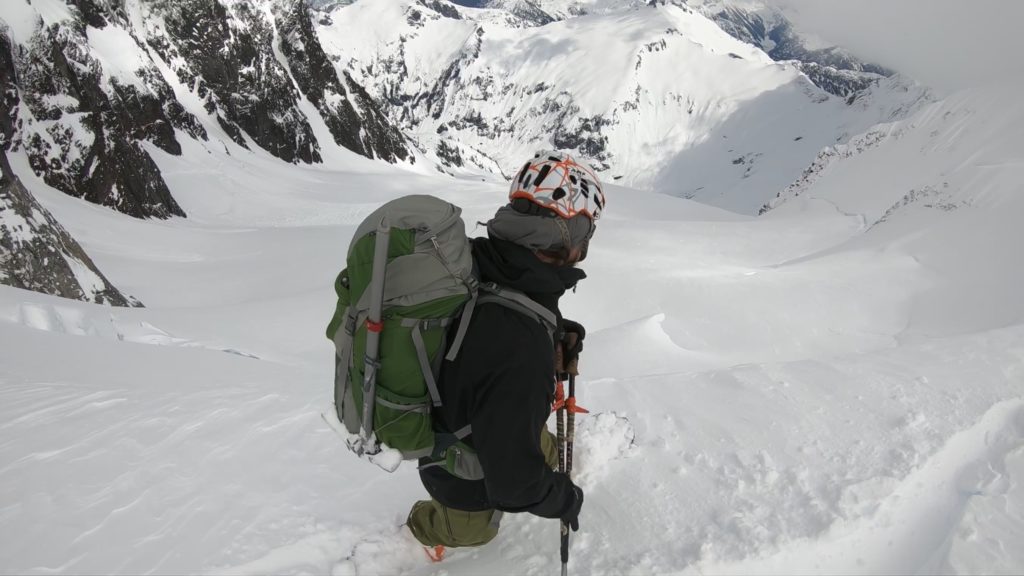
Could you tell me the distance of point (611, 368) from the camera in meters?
6.62

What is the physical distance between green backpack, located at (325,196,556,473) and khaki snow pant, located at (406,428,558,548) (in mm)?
655

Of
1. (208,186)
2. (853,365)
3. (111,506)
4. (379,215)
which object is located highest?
(379,215)

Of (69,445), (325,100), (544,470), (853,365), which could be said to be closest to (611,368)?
(853,365)

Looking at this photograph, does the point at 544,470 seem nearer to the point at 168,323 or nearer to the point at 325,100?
the point at 168,323

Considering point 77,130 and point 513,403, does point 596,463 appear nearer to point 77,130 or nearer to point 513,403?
point 513,403

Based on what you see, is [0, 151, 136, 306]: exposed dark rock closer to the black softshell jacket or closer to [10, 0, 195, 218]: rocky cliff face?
the black softshell jacket

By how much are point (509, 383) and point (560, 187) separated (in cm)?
84

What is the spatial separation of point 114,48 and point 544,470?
2079 inches

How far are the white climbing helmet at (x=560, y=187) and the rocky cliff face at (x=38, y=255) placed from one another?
10.3m

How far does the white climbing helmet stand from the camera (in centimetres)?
245

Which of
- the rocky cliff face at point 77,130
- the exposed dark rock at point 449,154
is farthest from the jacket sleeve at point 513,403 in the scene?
the exposed dark rock at point 449,154

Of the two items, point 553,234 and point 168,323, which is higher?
point 553,234

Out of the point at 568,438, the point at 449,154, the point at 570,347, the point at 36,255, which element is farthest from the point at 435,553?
the point at 449,154

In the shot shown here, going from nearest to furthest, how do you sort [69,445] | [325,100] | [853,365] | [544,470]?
1. [544,470]
2. [69,445]
3. [853,365]
4. [325,100]
